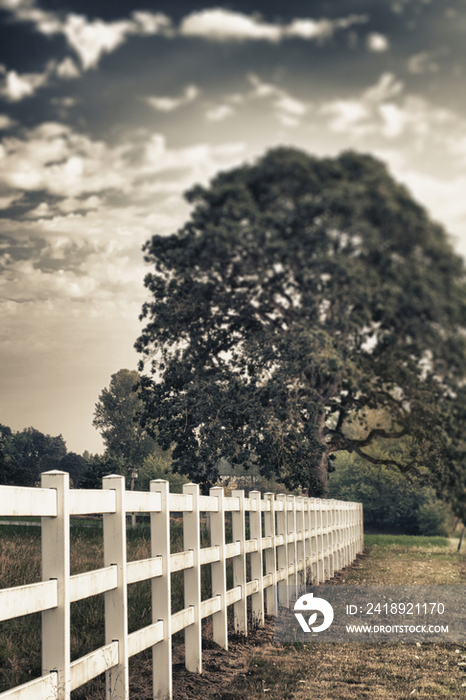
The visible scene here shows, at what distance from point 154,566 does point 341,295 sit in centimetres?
569

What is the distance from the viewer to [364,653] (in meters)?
7.70

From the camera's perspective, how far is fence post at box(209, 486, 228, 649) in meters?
7.10

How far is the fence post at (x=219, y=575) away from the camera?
23.3 feet

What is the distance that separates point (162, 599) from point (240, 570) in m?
2.90

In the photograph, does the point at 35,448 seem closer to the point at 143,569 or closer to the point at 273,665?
the point at 273,665

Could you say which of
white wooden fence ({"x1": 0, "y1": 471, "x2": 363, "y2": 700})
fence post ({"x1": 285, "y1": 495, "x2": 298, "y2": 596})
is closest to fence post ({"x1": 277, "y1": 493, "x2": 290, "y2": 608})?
white wooden fence ({"x1": 0, "y1": 471, "x2": 363, "y2": 700})

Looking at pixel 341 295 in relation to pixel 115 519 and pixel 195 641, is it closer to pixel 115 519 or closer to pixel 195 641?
pixel 195 641

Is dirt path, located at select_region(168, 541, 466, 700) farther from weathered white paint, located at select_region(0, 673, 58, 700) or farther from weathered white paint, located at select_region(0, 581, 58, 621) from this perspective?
weathered white paint, located at select_region(0, 581, 58, 621)

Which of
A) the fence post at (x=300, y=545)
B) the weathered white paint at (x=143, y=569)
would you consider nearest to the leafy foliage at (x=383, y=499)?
the fence post at (x=300, y=545)

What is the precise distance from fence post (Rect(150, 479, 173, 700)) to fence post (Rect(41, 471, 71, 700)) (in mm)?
1633

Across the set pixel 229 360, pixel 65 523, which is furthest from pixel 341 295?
pixel 65 523

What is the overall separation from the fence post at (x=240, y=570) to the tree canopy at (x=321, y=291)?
274 cm

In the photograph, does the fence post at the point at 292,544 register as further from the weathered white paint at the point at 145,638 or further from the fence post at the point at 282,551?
the weathered white paint at the point at 145,638

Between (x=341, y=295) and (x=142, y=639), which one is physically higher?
(x=341, y=295)
